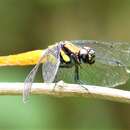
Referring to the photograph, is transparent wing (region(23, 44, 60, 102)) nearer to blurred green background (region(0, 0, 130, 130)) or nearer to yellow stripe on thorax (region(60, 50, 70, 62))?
yellow stripe on thorax (region(60, 50, 70, 62))

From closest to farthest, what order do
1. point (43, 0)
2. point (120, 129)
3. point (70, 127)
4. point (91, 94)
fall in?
point (91, 94) → point (70, 127) → point (120, 129) → point (43, 0)

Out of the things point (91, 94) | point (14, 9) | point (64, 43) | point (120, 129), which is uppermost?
point (14, 9)

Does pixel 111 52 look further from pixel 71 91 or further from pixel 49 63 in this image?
pixel 71 91

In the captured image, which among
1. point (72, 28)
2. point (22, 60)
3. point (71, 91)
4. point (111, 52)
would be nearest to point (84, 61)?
point (111, 52)

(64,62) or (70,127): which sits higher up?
(64,62)

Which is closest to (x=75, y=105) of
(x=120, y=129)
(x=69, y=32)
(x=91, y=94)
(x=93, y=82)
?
(x=120, y=129)

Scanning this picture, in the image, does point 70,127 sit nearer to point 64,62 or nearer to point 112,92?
point 64,62

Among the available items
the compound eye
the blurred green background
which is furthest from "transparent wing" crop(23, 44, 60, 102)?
the blurred green background

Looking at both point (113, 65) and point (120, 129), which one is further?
point (120, 129)
